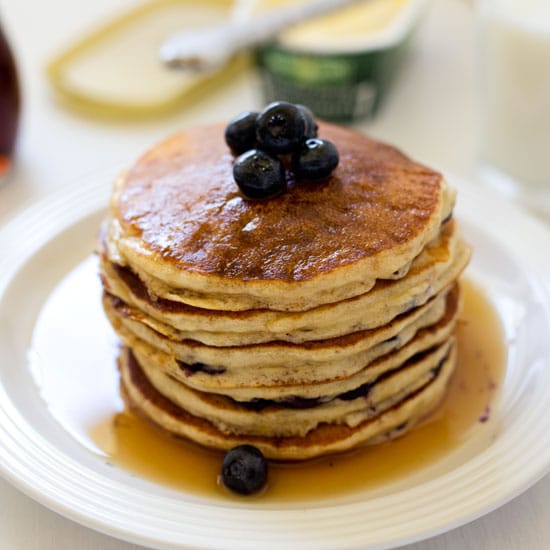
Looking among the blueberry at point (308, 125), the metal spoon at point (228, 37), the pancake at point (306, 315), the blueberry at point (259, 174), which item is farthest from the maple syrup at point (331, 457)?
the metal spoon at point (228, 37)

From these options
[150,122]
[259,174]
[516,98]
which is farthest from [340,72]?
[259,174]

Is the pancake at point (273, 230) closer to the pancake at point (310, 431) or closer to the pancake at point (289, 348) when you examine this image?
the pancake at point (289, 348)

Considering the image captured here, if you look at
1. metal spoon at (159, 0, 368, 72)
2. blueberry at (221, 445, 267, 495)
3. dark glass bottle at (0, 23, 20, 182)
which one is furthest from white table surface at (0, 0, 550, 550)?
blueberry at (221, 445, 267, 495)

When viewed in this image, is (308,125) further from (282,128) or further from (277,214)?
(277,214)

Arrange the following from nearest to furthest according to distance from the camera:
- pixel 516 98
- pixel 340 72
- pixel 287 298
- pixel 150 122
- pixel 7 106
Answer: pixel 287 298, pixel 516 98, pixel 7 106, pixel 340 72, pixel 150 122

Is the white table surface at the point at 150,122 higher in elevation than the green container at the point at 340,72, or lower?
lower

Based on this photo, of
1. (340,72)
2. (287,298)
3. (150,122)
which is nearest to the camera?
(287,298)

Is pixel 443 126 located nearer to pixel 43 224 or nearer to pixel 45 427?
pixel 43 224
